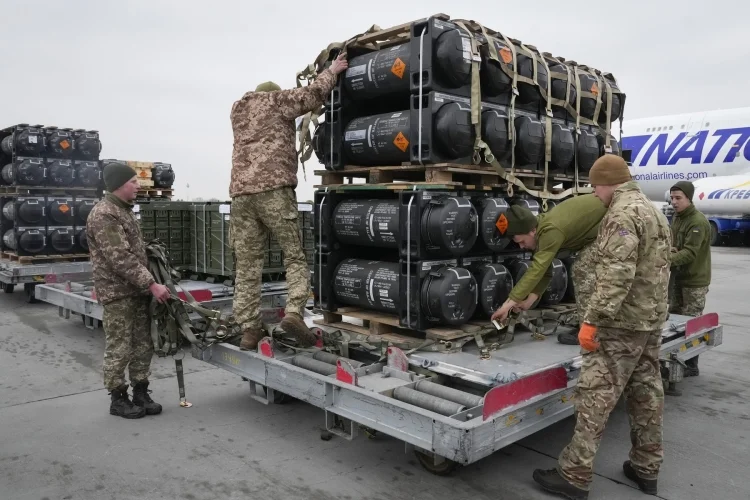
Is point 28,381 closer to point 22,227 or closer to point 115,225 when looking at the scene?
point 115,225

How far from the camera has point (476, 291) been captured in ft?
16.7

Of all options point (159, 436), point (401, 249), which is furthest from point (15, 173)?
point (401, 249)

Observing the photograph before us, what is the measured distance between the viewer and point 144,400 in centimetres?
528

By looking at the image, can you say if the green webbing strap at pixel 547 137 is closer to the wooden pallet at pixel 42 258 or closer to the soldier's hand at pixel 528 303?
the soldier's hand at pixel 528 303

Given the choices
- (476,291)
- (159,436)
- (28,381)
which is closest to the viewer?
(159,436)

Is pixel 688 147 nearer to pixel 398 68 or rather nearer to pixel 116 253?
pixel 398 68

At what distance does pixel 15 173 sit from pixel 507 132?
30.4ft

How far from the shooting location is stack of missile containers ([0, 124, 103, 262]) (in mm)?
10766

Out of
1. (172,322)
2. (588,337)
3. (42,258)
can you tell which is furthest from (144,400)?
(42,258)

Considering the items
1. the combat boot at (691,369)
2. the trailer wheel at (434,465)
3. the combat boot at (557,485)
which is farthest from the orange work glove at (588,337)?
the combat boot at (691,369)

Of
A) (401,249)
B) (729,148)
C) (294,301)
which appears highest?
(729,148)

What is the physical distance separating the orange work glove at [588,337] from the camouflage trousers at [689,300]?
3564mm

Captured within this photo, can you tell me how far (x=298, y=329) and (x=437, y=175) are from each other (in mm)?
1679

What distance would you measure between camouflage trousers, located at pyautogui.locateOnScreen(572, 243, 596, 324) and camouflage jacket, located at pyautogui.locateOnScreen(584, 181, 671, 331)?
1.53m
